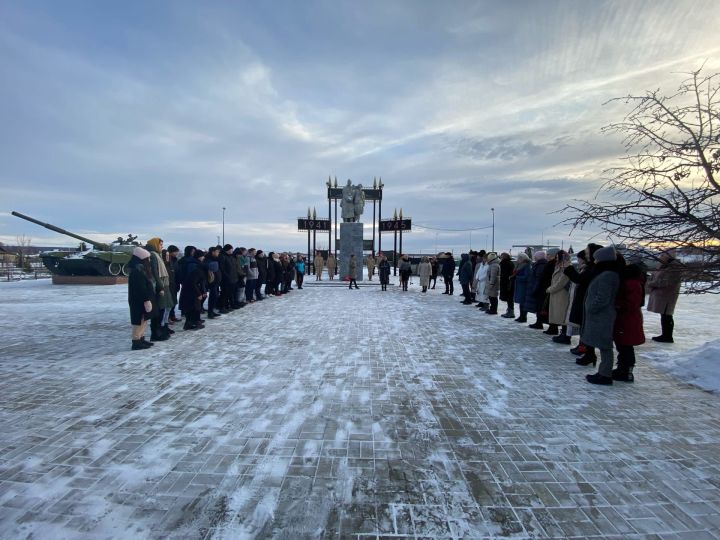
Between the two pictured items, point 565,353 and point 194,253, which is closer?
point 565,353

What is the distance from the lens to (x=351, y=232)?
21500 millimetres

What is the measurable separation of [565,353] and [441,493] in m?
4.85

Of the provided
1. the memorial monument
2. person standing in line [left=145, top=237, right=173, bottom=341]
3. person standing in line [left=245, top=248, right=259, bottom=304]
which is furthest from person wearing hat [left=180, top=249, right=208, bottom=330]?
the memorial monument

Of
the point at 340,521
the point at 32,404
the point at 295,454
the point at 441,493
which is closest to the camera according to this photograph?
the point at 340,521

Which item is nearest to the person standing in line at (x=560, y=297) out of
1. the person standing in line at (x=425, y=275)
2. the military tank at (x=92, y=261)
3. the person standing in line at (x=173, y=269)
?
the person standing in line at (x=173, y=269)

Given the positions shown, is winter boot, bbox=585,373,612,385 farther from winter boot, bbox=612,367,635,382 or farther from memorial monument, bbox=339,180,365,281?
memorial monument, bbox=339,180,365,281

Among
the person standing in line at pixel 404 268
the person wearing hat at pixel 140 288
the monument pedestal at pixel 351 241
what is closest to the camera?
the person wearing hat at pixel 140 288

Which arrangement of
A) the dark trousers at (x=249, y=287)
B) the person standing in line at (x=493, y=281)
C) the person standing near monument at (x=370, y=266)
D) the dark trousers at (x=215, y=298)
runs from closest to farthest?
the dark trousers at (x=215, y=298)
the person standing in line at (x=493, y=281)
the dark trousers at (x=249, y=287)
the person standing near monument at (x=370, y=266)

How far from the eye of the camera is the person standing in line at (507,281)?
9.91 m

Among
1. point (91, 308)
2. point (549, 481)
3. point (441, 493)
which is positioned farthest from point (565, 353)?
point (91, 308)

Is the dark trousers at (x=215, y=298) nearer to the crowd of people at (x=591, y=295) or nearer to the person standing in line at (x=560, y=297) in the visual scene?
the crowd of people at (x=591, y=295)

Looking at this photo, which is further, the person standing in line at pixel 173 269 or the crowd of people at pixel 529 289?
the person standing in line at pixel 173 269

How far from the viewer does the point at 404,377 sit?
5012 millimetres

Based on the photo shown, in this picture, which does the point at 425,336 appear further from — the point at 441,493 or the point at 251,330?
the point at 441,493
